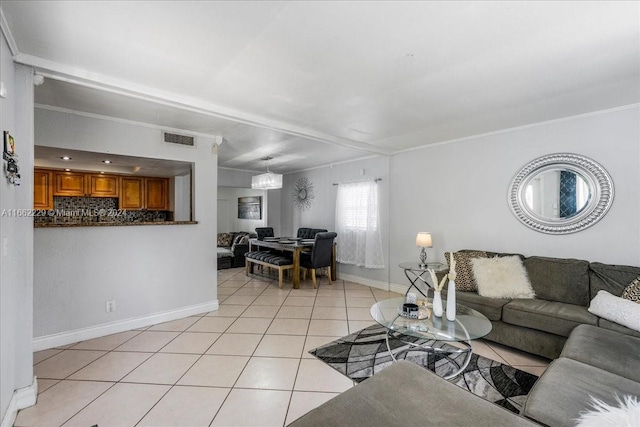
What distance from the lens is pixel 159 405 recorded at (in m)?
1.91

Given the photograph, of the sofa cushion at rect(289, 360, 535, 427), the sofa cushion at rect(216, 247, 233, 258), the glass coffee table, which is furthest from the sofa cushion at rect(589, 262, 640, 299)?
the sofa cushion at rect(216, 247, 233, 258)

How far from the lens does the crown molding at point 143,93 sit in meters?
1.97

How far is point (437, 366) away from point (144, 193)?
5.60 metres

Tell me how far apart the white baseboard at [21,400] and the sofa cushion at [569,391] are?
9.40ft

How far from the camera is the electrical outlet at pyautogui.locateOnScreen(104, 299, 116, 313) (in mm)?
2980

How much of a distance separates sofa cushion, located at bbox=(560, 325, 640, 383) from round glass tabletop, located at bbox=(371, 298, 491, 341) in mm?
497

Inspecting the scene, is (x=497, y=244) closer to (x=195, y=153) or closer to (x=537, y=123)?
(x=537, y=123)

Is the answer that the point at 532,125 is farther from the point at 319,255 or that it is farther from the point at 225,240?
the point at 225,240

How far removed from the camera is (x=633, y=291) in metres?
2.30

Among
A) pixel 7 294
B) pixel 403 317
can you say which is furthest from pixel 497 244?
pixel 7 294

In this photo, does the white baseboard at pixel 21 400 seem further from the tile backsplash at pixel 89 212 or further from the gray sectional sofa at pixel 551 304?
the gray sectional sofa at pixel 551 304

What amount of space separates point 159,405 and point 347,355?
1.48 m

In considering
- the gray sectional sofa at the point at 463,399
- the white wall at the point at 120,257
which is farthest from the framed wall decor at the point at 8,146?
the gray sectional sofa at the point at 463,399

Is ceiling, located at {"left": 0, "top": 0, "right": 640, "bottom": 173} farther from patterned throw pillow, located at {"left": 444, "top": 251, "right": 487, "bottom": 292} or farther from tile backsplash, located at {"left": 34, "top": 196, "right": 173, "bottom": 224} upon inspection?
tile backsplash, located at {"left": 34, "top": 196, "right": 173, "bottom": 224}
